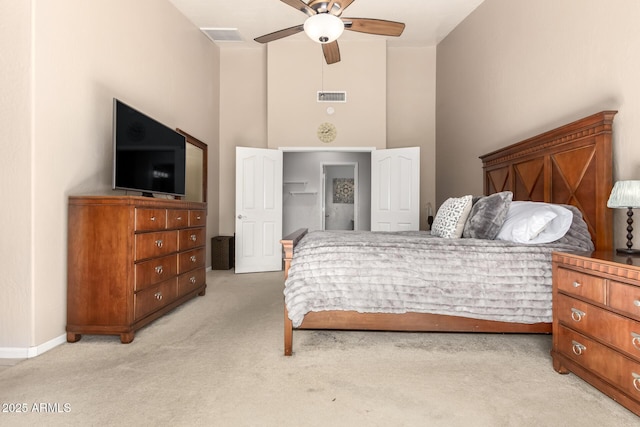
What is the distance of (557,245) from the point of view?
233 centimetres

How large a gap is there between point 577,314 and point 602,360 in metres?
0.24

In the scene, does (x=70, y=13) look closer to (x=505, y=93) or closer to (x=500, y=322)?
(x=500, y=322)

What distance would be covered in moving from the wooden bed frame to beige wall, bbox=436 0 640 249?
110 mm

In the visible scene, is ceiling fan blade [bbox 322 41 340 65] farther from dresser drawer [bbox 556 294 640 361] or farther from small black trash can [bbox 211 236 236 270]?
small black trash can [bbox 211 236 236 270]

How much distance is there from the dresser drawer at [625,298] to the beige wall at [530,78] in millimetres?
972

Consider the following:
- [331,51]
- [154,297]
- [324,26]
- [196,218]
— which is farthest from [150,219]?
[331,51]

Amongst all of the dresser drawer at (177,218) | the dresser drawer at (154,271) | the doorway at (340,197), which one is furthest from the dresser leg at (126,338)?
the doorway at (340,197)

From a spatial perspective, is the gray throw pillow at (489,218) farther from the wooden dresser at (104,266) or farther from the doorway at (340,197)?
the doorway at (340,197)

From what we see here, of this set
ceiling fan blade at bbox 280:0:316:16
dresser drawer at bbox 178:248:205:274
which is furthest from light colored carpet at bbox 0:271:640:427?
ceiling fan blade at bbox 280:0:316:16

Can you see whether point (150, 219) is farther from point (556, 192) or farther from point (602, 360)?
point (556, 192)

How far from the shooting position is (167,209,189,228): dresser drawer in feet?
10.1

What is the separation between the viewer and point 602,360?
1.73 meters

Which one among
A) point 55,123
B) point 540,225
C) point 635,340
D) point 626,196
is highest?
point 55,123

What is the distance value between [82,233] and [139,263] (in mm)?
415
